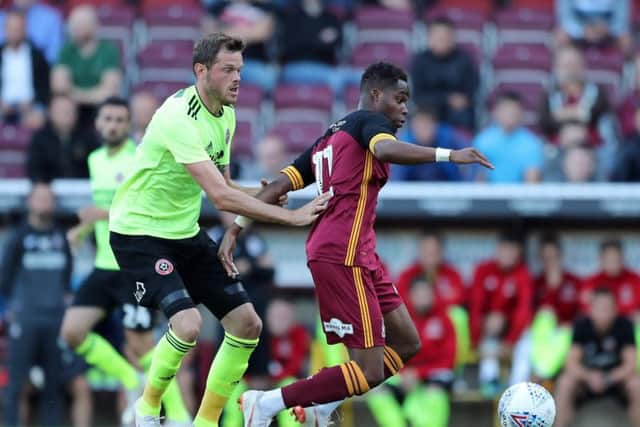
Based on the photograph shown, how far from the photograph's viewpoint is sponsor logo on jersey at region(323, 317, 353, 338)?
28.2ft

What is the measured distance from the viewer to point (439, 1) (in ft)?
54.6

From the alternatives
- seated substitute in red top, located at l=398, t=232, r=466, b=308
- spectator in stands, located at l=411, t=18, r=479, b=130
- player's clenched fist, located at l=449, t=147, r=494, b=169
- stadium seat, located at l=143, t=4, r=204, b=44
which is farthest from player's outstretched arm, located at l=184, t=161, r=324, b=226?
stadium seat, located at l=143, t=4, r=204, b=44

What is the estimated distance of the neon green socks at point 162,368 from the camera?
8.57 meters

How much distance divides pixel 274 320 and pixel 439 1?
17.0ft

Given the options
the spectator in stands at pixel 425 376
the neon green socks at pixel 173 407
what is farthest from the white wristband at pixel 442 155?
the spectator in stands at pixel 425 376

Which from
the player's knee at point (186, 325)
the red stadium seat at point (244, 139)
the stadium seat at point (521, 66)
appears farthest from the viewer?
the stadium seat at point (521, 66)

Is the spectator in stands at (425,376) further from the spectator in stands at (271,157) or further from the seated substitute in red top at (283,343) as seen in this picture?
the spectator in stands at (271,157)

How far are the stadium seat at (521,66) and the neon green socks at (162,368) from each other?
7.96 m

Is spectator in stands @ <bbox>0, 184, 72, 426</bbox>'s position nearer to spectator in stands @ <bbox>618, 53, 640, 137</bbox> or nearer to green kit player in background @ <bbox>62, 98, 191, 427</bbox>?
green kit player in background @ <bbox>62, 98, 191, 427</bbox>

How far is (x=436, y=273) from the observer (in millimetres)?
13469

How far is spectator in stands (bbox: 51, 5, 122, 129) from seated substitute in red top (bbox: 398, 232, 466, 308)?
146 inches

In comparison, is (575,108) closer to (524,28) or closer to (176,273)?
(524,28)

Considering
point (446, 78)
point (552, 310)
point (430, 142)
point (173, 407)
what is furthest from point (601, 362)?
point (173, 407)

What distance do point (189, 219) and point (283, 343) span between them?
4.66m
